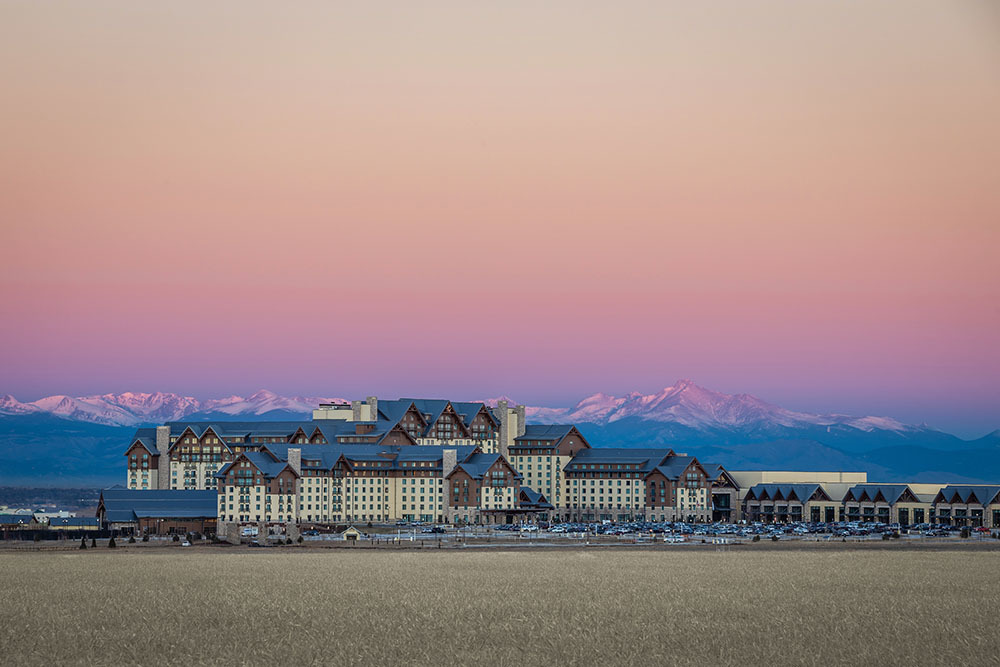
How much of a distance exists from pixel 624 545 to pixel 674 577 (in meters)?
58.8

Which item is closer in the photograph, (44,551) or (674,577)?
(674,577)

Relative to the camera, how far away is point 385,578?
363 feet

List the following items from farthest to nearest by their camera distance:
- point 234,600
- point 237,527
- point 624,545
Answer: point 237,527 < point 624,545 < point 234,600

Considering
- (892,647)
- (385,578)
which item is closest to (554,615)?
(892,647)

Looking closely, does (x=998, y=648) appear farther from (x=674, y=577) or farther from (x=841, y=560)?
(x=841, y=560)

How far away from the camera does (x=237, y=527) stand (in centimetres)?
19050

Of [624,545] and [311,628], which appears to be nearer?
[311,628]

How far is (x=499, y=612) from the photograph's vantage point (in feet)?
279

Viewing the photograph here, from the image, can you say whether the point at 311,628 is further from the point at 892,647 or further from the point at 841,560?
the point at 841,560

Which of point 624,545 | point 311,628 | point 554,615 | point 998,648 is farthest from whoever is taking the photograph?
point 624,545

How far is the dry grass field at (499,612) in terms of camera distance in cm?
6838

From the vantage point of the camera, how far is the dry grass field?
68375 millimetres

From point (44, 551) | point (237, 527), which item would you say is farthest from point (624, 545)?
point (44, 551)

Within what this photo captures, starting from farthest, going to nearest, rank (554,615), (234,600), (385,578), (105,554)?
(105,554) → (385,578) → (234,600) → (554,615)
